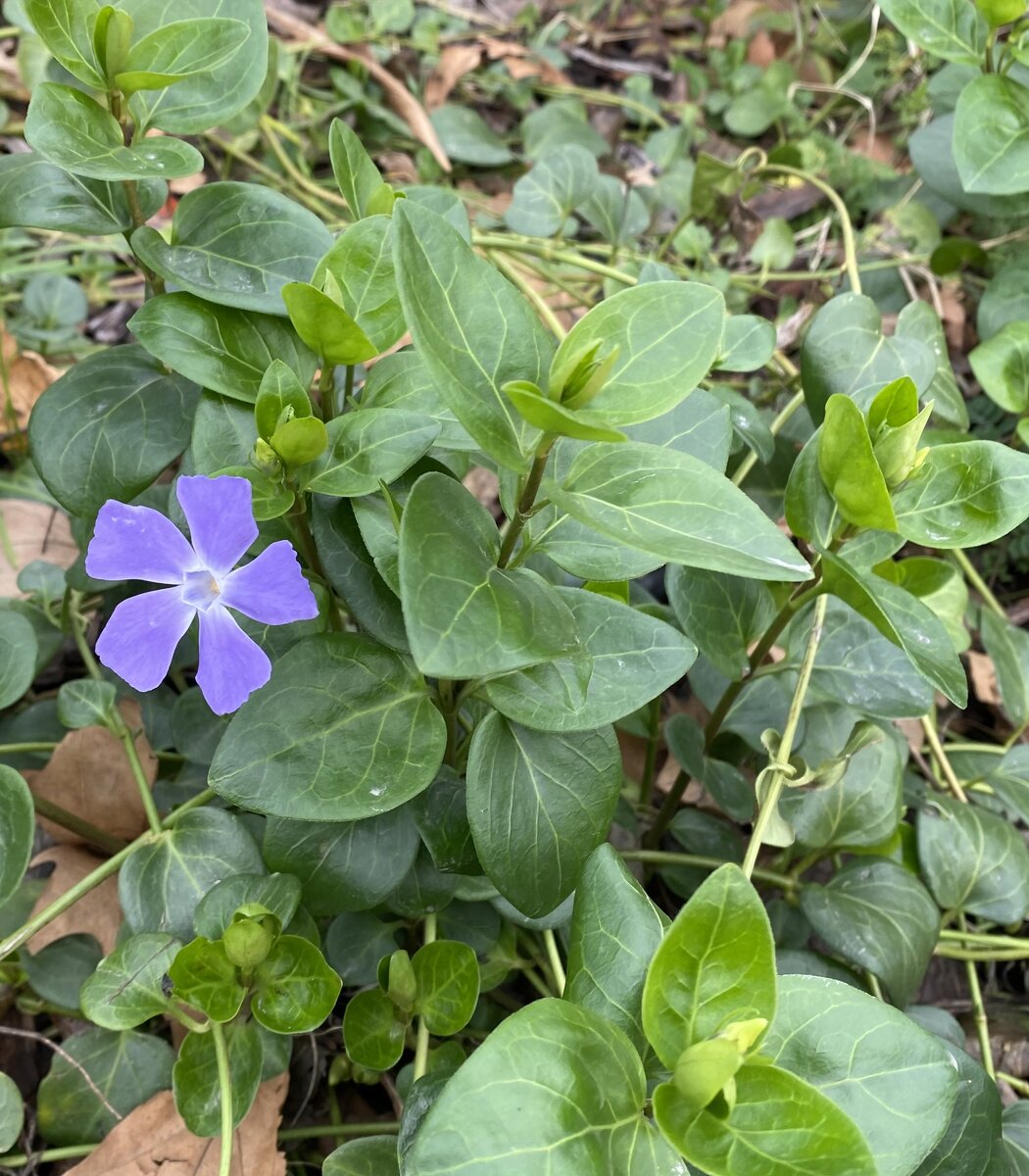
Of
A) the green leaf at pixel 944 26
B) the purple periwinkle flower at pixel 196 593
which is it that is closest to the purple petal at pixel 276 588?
the purple periwinkle flower at pixel 196 593

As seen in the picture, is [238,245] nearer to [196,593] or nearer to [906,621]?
[196,593]

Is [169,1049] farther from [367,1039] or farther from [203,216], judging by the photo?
[203,216]

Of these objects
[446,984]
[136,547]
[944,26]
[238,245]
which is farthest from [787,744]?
[944,26]

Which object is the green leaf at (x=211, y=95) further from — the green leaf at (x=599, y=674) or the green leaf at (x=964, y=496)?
the green leaf at (x=964, y=496)

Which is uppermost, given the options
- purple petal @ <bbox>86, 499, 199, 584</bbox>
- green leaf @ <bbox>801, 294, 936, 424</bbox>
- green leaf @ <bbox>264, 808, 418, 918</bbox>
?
green leaf @ <bbox>801, 294, 936, 424</bbox>

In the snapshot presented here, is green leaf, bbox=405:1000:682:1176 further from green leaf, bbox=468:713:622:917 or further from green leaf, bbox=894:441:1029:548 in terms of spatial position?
green leaf, bbox=894:441:1029:548

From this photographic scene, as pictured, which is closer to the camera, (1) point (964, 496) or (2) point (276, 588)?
(2) point (276, 588)

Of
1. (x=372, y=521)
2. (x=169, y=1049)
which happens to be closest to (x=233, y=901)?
(x=169, y=1049)

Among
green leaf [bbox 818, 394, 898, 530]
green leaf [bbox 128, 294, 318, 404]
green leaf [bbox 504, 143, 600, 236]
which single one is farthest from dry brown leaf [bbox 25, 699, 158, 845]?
green leaf [bbox 504, 143, 600, 236]
